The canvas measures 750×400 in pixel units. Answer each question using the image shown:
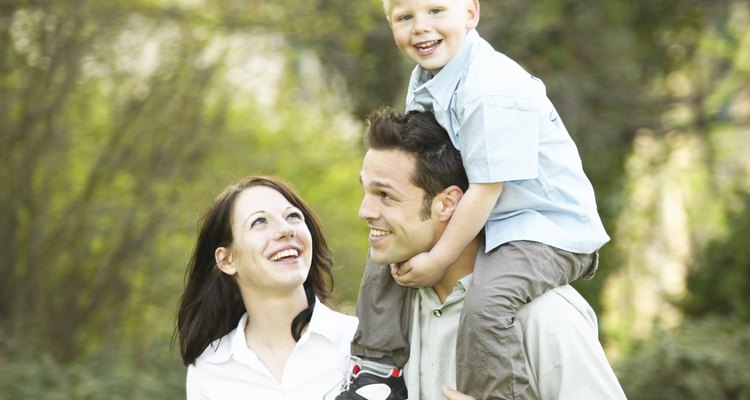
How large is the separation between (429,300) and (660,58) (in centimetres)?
604

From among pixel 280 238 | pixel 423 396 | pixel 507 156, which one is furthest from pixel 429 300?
pixel 280 238

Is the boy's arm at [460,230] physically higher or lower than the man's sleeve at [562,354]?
higher

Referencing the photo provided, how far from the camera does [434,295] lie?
322 centimetres

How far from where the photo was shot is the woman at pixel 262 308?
3.78 m

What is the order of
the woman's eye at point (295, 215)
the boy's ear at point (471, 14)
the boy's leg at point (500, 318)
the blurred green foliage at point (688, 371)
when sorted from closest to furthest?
1. the boy's leg at point (500, 318)
2. the boy's ear at point (471, 14)
3. the woman's eye at point (295, 215)
4. the blurred green foliage at point (688, 371)

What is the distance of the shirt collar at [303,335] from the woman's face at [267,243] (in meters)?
0.12

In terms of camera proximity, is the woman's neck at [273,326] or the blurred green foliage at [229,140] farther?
the blurred green foliage at [229,140]

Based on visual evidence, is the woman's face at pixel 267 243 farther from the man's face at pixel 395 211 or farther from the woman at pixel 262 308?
the man's face at pixel 395 211

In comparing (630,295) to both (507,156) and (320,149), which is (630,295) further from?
(507,156)

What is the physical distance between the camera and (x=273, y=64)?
28.0ft

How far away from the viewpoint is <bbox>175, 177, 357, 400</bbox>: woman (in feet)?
12.4

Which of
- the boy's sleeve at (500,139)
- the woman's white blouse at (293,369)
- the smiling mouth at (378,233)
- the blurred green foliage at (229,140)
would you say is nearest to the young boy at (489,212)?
the boy's sleeve at (500,139)

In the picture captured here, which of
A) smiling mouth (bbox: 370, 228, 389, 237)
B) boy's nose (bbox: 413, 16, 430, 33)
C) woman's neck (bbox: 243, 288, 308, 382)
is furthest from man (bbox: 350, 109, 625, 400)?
woman's neck (bbox: 243, 288, 308, 382)

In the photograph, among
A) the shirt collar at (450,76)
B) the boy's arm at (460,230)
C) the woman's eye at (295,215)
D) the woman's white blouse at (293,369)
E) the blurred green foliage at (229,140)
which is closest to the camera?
the boy's arm at (460,230)
